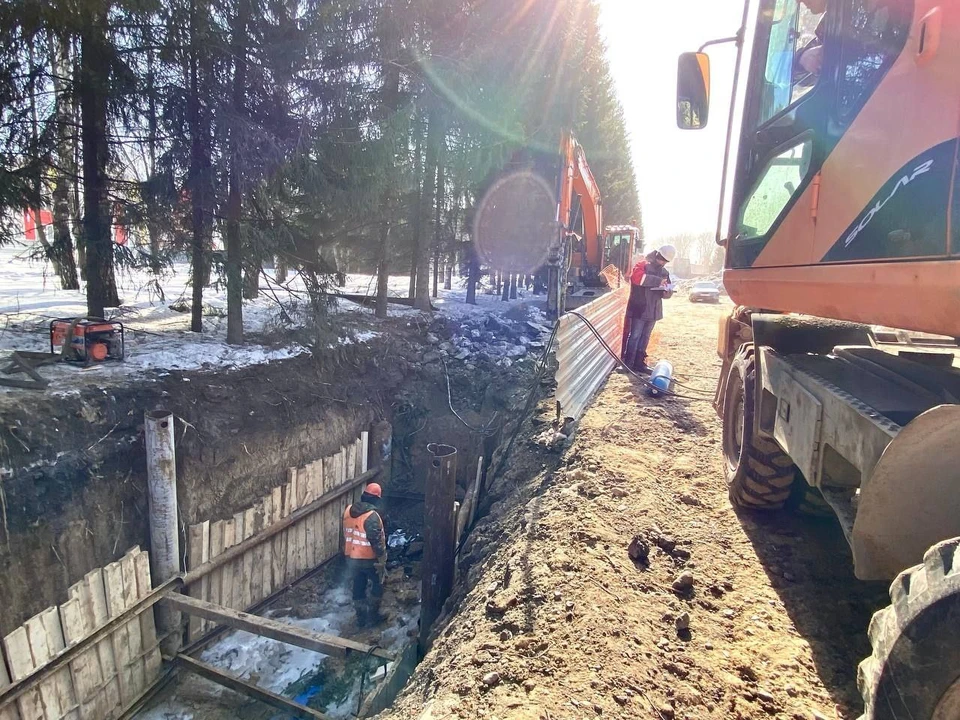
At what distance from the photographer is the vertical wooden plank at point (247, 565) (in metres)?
6.28

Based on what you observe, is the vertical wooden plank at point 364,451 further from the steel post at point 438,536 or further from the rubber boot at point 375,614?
the steel post at point 438,536

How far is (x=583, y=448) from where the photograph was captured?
17.4 ft

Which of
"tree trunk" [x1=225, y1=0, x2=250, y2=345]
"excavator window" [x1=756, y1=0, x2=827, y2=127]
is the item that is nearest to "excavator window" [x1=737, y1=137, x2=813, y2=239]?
"excavator window" [x1=756, y1=0, x2=827, y2=127]

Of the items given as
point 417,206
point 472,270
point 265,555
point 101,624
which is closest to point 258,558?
point 265,555

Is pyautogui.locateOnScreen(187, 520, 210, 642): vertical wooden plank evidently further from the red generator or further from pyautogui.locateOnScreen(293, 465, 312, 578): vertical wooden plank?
the red generator

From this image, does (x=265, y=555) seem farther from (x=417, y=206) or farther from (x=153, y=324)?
(x=417, y=206)

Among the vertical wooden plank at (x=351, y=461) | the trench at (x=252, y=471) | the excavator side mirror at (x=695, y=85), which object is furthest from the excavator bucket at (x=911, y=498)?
the vertical wooden plank at (x=351, y=461)

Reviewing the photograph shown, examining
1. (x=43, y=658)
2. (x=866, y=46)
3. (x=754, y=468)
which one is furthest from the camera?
(x=43, y=658)

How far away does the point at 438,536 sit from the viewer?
4.61 m

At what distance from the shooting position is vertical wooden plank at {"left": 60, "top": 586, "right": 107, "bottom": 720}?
4480mm

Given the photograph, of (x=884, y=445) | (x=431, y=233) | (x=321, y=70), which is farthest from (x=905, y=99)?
(x=431, y=233)

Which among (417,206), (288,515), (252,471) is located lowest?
(288,515)

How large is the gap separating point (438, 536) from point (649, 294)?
4.94m

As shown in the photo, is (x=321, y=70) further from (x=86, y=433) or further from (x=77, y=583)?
(x=77, y=583)
